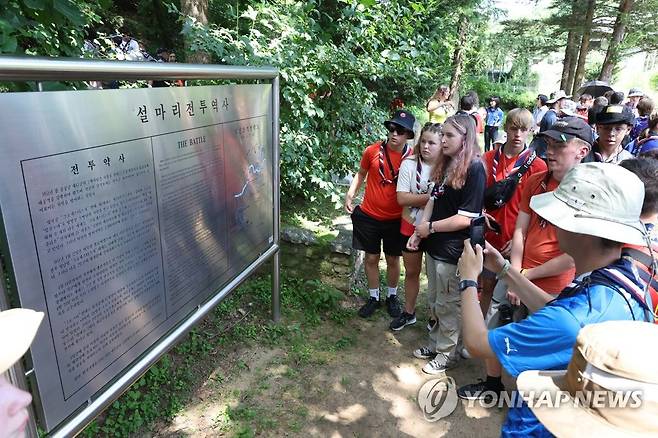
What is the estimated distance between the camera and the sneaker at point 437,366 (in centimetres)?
332

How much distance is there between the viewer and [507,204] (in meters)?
3.23

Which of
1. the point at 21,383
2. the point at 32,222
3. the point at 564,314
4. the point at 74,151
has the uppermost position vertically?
the point at 74,151

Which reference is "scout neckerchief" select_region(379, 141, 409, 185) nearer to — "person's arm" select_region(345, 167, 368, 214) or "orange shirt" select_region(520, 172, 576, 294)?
"person's arm" select_region(345, 167, 368, 214)

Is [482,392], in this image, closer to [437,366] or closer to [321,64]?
[437,366]

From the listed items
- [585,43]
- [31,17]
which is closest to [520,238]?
[31,17]

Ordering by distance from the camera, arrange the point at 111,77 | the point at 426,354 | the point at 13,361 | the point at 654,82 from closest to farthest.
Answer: the point at 13,361
the point at 111,77
the point at 426,354
the point at 654,82

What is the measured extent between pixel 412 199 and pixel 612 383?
2.47m

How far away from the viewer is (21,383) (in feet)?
4.70

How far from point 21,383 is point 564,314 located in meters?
1.76

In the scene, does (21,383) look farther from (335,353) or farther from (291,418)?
(335,353)

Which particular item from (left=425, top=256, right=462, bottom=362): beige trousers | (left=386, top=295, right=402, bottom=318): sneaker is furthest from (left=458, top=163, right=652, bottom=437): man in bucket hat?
(left=386, top=295, right=402, bottom=318): sneaker

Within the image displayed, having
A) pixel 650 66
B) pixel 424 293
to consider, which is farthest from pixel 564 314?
pixel 650 66

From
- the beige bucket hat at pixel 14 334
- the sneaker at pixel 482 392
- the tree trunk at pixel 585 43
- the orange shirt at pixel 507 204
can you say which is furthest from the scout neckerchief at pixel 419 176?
the tree trunk at pixel 585 43

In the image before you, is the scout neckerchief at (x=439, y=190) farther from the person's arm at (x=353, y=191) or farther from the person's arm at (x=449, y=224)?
the person's arm at (x=353, y=191)
